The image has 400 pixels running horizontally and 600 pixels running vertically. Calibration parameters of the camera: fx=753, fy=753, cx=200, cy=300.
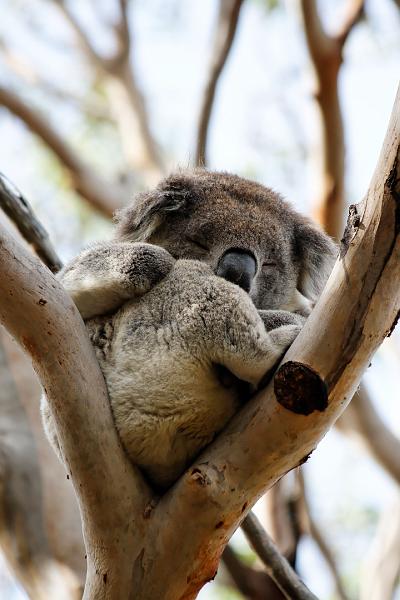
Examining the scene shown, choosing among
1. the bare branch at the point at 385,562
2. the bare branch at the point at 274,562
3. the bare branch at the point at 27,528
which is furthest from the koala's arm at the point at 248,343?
the bare branch at the point at 385,562

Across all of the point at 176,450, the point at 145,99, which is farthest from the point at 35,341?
the point at 145,99

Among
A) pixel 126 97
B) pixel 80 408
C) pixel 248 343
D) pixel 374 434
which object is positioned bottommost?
pixel 80 408

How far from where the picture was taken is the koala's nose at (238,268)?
3.07 meters

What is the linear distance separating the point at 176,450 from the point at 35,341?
0.64 metres

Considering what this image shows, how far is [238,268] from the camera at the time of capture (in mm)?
3102

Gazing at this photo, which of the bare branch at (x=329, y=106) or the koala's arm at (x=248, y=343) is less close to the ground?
the bare branch at (x=329, y=106)

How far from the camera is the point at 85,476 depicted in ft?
8.09

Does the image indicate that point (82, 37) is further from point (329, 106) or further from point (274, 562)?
point (274, 562)

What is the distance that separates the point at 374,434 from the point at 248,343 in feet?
14.9

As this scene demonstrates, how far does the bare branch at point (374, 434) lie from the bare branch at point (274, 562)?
3.28m

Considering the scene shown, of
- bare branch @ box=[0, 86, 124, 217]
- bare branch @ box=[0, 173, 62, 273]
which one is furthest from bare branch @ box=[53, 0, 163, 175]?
bare branch @ box=[0, 173, 62, 273]

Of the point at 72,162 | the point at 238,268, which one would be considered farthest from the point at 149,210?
the point at 72,162

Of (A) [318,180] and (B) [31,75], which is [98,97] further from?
(A) [318,180]

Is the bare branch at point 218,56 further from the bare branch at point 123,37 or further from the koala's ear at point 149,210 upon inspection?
the koala's ear at point 149,210
